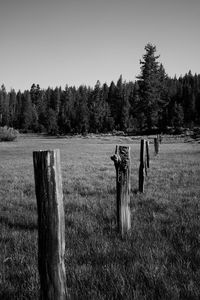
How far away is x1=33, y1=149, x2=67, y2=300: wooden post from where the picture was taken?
2.35m

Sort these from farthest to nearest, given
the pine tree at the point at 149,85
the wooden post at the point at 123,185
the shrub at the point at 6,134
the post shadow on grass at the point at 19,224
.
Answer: the pine tree at the point at 149,85 < the shrub at the point at 6,134 < the post shadow on grass at the point at 19,224 < the wooden post at the point at 123,185

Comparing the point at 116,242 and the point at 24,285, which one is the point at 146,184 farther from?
the point at 24,285

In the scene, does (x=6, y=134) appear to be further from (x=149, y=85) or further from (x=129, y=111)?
(x=129, y=111)

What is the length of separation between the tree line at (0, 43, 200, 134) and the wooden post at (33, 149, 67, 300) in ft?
212

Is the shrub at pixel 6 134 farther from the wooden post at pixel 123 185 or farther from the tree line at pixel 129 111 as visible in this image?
the wooden post at pixel 123 185

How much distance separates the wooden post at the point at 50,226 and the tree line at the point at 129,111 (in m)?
64.6

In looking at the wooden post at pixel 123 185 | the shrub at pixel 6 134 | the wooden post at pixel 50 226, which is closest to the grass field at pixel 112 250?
the wooden post at pixel 123 185

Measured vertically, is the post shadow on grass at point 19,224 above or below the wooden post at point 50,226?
below

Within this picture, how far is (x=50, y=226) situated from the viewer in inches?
94.0

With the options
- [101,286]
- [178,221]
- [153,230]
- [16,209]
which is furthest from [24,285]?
[16,209]

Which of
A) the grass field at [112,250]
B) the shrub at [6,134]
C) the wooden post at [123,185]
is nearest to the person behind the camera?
the grass field at [112,250]

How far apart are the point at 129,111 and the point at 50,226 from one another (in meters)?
105

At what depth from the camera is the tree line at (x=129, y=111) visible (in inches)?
2574

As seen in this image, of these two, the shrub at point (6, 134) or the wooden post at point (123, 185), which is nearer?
the wooden post at point (123, 185)
